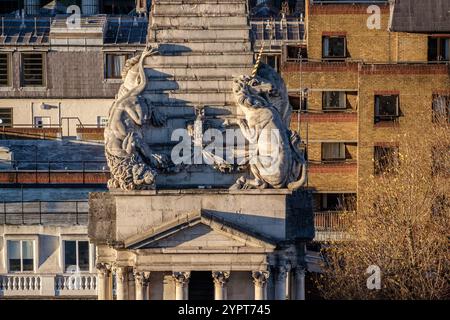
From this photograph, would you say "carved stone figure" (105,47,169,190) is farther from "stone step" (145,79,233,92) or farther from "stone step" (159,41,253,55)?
"stone step" (159,41,253,55)

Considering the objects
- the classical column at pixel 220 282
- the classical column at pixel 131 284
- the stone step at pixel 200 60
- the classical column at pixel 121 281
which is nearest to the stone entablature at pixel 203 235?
the classical column at pixel 220 282

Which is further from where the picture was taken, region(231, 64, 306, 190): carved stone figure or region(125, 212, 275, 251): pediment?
region(231, 64, 306, 190): carved stone figure

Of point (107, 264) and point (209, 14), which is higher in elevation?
point (209, 14)

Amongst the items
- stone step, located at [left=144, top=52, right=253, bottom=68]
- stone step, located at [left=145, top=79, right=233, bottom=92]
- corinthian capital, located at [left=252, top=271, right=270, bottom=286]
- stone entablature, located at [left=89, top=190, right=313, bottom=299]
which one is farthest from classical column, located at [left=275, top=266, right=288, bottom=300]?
stone step, located at [left=144, top=52, right=253, bottom=68]

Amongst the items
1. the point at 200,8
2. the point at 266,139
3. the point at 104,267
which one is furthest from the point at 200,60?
the point at 104,267

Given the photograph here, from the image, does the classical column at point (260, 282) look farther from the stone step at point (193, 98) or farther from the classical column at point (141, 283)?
the stone step at point (193, 98)
